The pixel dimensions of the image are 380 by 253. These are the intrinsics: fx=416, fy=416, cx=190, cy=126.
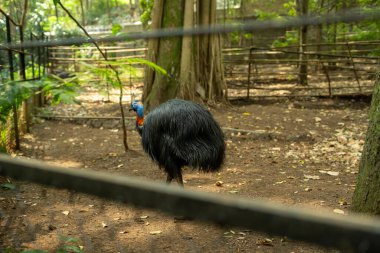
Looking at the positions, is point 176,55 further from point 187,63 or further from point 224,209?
point 224,209

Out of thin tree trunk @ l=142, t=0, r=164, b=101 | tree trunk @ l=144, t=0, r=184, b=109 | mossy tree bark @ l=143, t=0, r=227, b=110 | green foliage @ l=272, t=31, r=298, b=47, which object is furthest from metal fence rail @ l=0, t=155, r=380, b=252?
green foliage @ l=272, t=31, r=298, b=47

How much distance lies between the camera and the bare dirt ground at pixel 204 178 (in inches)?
120

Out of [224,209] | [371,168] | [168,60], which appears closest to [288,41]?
[168,60]

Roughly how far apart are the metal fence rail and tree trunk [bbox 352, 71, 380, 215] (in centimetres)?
222

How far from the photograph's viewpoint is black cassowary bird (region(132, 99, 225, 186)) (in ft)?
11.4

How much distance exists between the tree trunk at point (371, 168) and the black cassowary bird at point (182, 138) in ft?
3.92

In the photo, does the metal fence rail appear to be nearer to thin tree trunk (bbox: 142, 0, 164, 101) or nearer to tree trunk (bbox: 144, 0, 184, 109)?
tree trunk (bbox: 144, 0, 184, 109)

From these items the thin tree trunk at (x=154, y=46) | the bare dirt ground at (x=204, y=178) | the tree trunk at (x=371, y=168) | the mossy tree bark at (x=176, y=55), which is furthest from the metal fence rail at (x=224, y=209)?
the thin tree trunk at (x=154, y=46)

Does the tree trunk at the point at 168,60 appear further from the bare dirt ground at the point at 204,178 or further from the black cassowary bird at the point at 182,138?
the black cassowary bird at the point at 182,138

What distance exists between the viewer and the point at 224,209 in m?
0.66

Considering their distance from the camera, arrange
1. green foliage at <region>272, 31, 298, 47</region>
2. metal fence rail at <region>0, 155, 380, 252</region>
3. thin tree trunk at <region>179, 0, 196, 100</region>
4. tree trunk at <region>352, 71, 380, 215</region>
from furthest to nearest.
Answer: green foliage at <region>272, 31, 298, 47</region>, thin tree trunk at <region>179, 0, 196, 100</region>, tree trunk at <region>352, 71, 380, 215</region>, metal fence rail at <region>0, 155, 380, 252</region>

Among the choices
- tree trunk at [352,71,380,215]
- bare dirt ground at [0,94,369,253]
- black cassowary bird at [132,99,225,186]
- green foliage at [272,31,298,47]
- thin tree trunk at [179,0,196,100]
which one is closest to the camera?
tree trunk at [352,71,380,215]

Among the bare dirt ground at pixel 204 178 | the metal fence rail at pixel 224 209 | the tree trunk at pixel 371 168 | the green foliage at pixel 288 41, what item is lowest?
the bare dirt ground at pixel 204 178

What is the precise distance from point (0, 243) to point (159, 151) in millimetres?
1435
